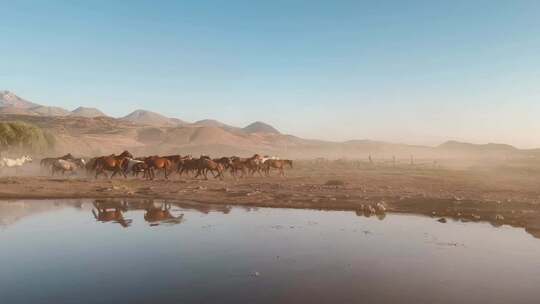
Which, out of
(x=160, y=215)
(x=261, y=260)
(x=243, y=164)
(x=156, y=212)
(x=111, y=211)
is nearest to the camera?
(x=261, y=260)

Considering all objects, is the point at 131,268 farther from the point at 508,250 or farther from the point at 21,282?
the point at 508,250

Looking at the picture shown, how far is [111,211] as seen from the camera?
18359 millimetres

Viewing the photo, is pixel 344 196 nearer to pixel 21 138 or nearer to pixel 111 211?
pixel 111 211

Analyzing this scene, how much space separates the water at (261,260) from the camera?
818 cm

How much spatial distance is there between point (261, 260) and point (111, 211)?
1037cm

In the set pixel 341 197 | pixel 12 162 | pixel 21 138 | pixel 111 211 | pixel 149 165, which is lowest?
pixel 111 211

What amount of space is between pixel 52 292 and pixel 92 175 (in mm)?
30170

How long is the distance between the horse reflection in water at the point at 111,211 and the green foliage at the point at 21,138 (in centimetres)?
3114

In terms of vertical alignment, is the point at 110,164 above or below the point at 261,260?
above

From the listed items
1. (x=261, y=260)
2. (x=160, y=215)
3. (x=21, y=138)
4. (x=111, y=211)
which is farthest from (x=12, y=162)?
(x=261, y=260)

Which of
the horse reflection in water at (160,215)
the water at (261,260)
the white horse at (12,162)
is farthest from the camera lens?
the white horse at (12,162)

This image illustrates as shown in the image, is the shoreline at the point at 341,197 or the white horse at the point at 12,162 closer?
the shoreline at the point at 341,197

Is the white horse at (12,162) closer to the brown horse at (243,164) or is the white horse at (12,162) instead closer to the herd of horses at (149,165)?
the herd of horses at (149,165)

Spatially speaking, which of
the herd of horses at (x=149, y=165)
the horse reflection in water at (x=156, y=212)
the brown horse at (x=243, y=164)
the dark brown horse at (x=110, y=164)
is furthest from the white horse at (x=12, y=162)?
the horse reflection in water at (x=156, y=212)
